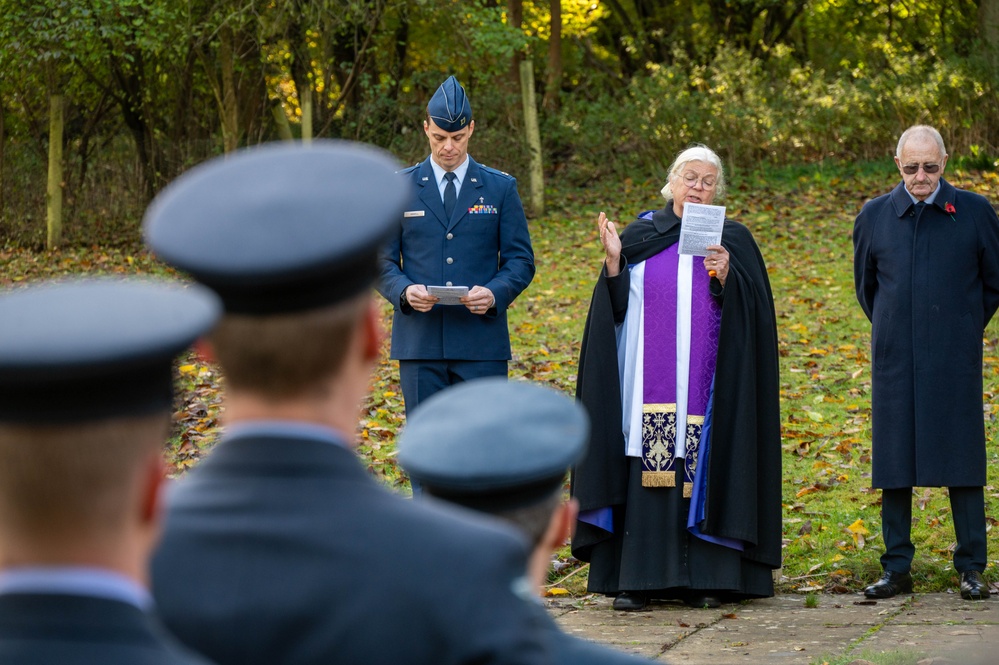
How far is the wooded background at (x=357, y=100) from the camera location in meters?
19.5

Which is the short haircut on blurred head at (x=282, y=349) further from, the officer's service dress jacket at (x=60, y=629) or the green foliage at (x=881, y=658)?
the green foliage at (x=881, y=658)

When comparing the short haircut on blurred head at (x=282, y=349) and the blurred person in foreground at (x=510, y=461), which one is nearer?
the short haircut on blurred head at (x=282, y=349)

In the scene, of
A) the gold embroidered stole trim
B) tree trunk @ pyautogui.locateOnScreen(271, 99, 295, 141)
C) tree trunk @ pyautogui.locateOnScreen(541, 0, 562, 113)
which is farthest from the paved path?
tree trunk @ pyautogui.locateOnScreen(541, 0, 562, 113)

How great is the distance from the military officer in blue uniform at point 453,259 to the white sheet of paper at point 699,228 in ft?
2.34

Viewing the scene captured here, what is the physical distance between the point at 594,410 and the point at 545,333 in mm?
7189

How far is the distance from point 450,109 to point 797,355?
23.2 ft

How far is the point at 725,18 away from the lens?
28.8m

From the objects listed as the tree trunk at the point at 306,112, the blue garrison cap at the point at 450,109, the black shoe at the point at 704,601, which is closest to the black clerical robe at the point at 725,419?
the black shoe at the point at 704,601

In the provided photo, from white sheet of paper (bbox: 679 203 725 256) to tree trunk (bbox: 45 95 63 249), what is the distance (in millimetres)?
15560

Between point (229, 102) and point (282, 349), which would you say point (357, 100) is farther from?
point (282, 349)

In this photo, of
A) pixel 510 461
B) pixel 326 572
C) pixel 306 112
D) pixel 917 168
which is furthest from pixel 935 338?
pixel 306 112

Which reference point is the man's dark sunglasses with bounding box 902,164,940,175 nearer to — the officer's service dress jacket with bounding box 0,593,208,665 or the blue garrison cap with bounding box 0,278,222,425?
the blue garrison cap with bounding box 0,278,222,425

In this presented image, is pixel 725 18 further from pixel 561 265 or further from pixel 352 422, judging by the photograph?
pixel 352 422

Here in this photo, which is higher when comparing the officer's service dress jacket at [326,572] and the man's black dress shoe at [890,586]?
the officer's service dress jacket at [326,572]
